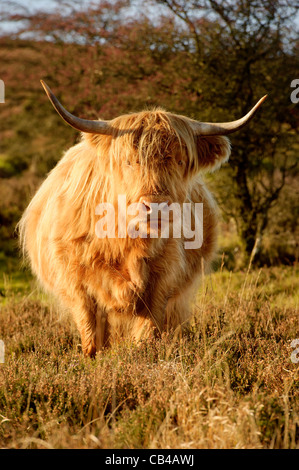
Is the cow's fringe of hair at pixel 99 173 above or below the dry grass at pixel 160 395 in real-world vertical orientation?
above

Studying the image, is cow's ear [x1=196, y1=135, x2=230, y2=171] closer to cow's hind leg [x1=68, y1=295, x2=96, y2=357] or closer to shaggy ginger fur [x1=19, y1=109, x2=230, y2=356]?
shaggy ginger fur [x1=19, y1=109, x2=230, y2=356]

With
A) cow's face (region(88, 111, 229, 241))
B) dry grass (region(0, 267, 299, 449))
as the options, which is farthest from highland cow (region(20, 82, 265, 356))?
dry grass (region(0, 267, 299, 449))

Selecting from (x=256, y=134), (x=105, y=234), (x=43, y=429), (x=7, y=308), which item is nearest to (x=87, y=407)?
(x=43, y=429)

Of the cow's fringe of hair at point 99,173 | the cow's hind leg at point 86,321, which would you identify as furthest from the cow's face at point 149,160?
the cow's hind leg at point 86,321

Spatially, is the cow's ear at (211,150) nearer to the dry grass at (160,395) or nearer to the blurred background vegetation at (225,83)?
the dry grass at (160,395)

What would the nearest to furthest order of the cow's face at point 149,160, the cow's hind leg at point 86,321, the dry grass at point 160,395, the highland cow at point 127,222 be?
the dry grass at point 160,395, the cow's face at point 149,160, the highland cow at point 127,222, the cow's hind leg at point 86,321

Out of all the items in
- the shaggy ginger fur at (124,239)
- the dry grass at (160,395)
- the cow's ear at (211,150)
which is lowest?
the dry grass at (160,395)

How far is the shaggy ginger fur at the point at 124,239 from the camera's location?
311 cm

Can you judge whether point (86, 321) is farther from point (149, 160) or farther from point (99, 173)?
point (149, 160)

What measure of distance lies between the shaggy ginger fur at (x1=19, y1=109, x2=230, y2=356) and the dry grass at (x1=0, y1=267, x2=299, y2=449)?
250 mm

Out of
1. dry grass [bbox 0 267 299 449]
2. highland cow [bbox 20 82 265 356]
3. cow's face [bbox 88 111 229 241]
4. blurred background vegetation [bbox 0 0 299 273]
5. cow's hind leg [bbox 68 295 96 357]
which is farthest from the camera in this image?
blurred background vegetation [bbox 0 0 299 273]

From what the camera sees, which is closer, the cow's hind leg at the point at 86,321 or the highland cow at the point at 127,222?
the highland cow at the point at 127,222

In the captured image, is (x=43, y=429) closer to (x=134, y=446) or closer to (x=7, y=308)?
(x=134, y=446)

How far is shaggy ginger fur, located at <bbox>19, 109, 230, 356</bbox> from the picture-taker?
311 centimetres
